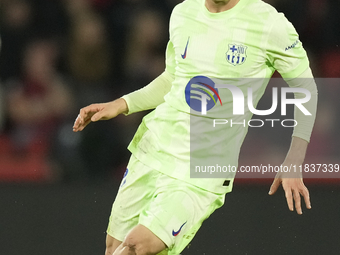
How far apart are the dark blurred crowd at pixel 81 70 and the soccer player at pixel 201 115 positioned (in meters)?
1.58

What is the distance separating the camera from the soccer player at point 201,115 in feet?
6.59

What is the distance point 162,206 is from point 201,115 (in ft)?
1.22

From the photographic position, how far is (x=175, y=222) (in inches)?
78.2

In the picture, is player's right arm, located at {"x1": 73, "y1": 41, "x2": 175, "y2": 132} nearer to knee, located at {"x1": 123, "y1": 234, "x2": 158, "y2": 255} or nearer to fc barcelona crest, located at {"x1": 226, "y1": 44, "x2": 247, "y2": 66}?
fc barcelona crest, located at {"x1": 226, "y1": 44, "x2": 247, "y2": 66}

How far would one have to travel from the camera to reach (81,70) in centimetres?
391

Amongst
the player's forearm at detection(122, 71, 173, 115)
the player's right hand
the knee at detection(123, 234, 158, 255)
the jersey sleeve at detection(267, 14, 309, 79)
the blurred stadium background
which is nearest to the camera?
the knee at detection(123, 234, 158, 255)

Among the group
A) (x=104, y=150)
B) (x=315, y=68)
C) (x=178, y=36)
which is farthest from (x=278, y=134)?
(x=178, y=36)

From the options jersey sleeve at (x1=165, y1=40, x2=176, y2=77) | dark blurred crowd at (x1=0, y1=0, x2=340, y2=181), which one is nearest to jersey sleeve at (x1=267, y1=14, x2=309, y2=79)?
jersey sleeve at (x1=165, y1=40, x2=176, y2=77)

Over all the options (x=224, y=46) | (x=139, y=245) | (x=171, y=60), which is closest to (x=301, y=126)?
(x=224, y=46)

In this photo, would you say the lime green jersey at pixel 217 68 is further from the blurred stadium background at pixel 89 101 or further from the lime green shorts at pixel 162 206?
the blurred stadium background at pixel 89 101

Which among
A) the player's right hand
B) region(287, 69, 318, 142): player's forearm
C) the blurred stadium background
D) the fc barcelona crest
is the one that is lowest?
the blurred stadium background

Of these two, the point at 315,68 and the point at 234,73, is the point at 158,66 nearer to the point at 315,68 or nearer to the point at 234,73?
the point at 315,68

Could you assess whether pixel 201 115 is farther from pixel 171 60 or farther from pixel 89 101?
pixel 89 101

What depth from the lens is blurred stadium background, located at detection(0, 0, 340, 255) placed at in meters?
3.58
